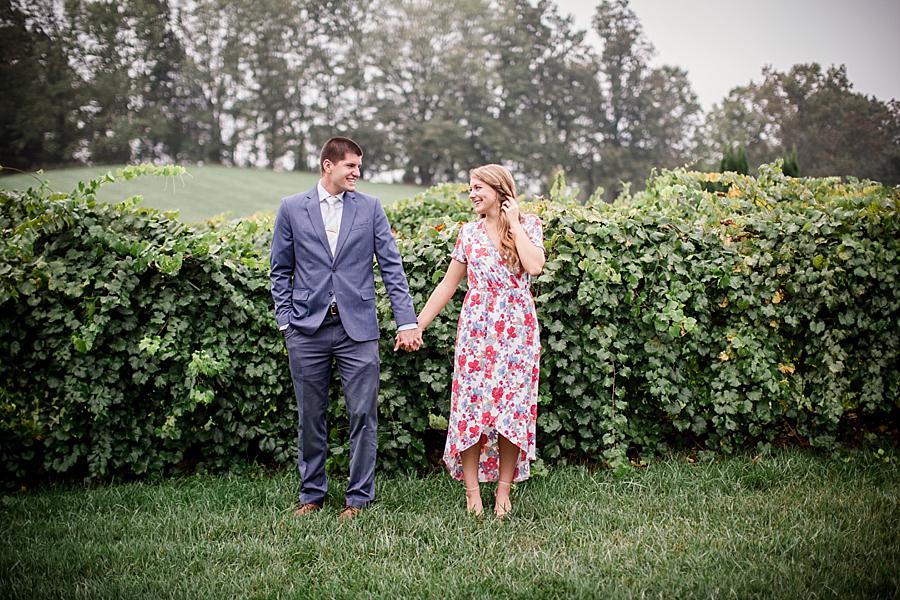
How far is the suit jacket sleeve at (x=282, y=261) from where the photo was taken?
4039mm

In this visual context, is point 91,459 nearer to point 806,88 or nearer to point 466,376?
point 466,376

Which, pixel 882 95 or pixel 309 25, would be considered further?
pixel 309 25

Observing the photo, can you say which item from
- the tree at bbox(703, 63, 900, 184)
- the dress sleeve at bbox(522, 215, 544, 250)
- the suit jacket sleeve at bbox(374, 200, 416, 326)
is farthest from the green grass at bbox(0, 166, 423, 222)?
the tree at bbox(703, 63, 900, 184)

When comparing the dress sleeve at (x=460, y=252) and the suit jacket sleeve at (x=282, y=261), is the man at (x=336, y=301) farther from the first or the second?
the dress sleeve at (x=460, y=252)

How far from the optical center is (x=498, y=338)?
3.96m

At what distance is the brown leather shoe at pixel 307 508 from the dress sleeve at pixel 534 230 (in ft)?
6.76

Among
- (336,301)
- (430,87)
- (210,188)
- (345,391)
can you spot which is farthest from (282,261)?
(430,87)

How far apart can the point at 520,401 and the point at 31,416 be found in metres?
3.42

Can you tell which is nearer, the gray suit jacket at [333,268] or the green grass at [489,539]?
the green grass at [489,539]

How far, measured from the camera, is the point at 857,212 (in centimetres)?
495

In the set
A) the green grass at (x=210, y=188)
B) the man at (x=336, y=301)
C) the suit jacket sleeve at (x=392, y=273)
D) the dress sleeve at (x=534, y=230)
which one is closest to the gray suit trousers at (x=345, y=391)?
the man at (x=336, y=301)

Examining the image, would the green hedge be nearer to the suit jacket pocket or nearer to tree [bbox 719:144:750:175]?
the suit jacket pocket

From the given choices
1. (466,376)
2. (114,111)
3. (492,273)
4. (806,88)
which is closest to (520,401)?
(466,376)

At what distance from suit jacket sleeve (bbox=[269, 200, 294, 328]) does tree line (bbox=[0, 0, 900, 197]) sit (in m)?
35.6
